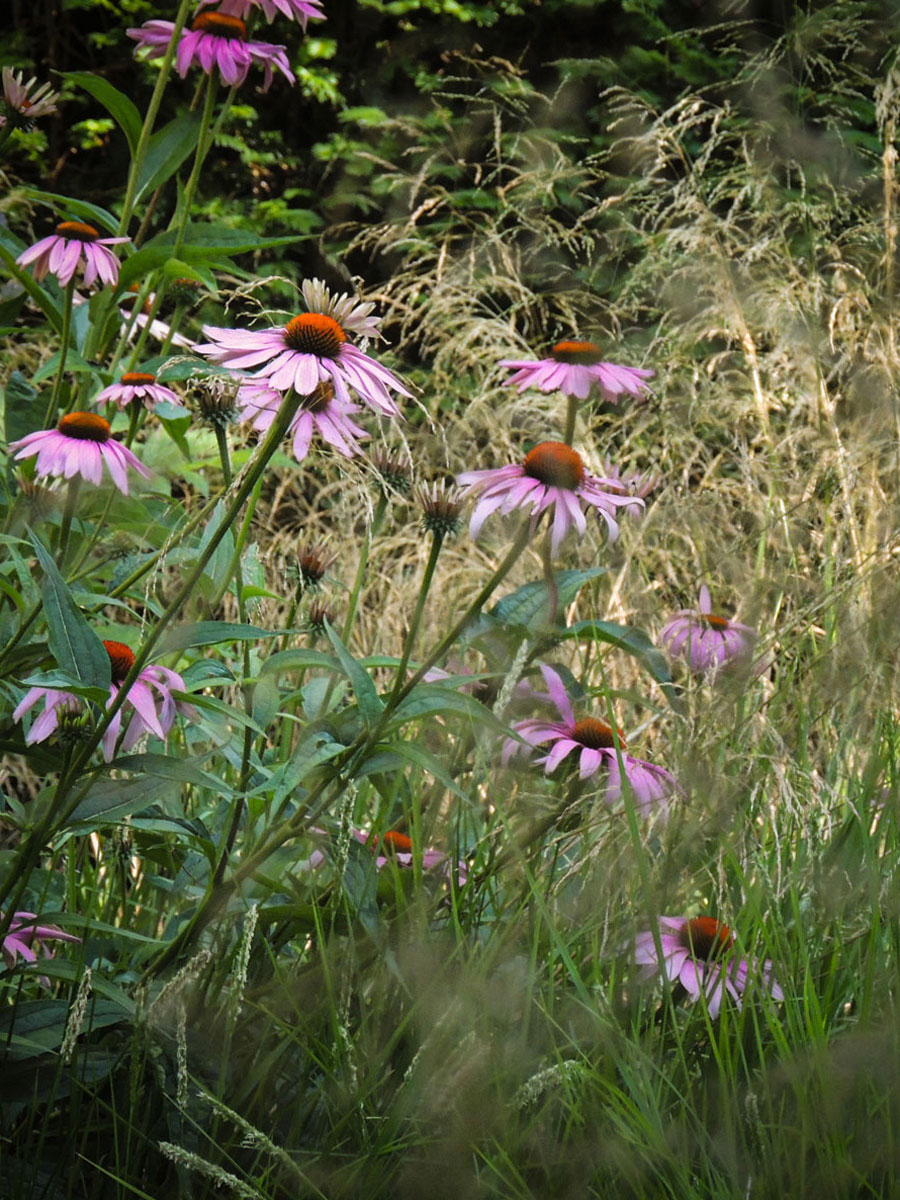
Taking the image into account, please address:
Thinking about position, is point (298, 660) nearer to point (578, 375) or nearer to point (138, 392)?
point (578, 375)

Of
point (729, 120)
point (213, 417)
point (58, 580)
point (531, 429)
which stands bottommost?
point (58, 580)

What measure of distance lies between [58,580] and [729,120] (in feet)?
6.14

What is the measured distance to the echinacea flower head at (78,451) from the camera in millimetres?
1033

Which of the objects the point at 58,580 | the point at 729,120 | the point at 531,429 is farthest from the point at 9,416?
the point at 729,120

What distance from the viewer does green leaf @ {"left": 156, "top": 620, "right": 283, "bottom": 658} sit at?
79 cm

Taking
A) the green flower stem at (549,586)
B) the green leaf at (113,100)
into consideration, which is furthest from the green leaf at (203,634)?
the green leaf at (113,100)

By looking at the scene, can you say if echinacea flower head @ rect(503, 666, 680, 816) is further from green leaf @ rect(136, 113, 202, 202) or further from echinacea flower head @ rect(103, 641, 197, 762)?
green leaf @ rect(136, 113, 202, 202)

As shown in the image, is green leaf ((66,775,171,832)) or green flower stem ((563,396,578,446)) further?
green flower stem ((563,396,578,446))

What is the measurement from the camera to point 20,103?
1221mm

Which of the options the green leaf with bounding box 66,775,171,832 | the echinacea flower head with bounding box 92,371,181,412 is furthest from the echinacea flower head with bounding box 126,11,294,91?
the green leaf with bounding box 66,775,171,832

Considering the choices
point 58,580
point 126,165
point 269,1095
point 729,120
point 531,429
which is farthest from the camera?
point 126,165

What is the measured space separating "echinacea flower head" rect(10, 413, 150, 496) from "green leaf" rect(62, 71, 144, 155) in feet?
1.08

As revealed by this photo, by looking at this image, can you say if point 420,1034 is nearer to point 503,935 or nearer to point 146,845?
point 503,935

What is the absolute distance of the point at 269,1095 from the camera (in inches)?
37.1
